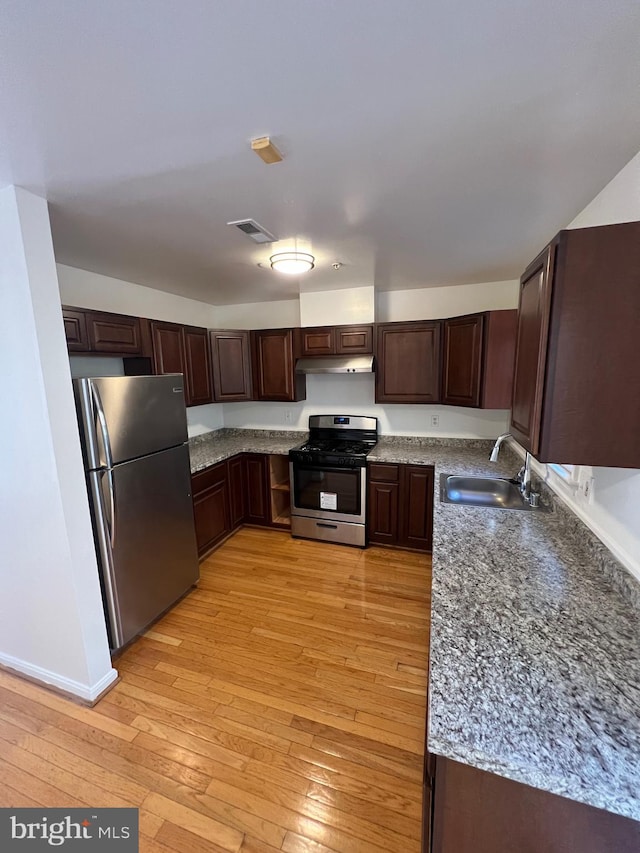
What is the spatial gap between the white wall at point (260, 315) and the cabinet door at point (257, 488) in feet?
4.94

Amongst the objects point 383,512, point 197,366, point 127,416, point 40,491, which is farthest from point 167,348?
point 383,512

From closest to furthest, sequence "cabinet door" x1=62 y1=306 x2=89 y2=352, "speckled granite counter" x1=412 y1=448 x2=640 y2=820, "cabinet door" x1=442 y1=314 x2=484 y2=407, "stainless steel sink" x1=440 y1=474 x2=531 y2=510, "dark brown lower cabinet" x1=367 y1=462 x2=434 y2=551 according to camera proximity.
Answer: "speckled granite counter" x1=412 y1=448 x2=640 y2=820 → "cabinet door" x1=62 y1=306 x2=89 y2=352 → "stainless steel sink" x1=440 y1=474 x2=531 y2=510 → "cabinet door" x1=442 y1=314 x2=484 y2=407 → "dark brown lower cabinet" x1=367 y1=462 x2=434 y2=551

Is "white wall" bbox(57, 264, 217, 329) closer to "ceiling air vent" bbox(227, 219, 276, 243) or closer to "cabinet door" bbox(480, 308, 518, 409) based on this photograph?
"ceiling air vent" bbox(227, 219, 276, 243)

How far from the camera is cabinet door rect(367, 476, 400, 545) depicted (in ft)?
10.2

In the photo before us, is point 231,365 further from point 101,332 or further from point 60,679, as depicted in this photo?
point 60,679

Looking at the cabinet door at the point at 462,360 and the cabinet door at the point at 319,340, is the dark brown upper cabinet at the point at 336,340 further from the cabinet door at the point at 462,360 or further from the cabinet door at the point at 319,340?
the cabinet door at the point at 462,360

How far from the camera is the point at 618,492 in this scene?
1.33 m

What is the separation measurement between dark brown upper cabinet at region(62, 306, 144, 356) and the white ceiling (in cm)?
47

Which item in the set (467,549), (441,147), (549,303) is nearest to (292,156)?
(441,147)

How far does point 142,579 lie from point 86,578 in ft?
1.44

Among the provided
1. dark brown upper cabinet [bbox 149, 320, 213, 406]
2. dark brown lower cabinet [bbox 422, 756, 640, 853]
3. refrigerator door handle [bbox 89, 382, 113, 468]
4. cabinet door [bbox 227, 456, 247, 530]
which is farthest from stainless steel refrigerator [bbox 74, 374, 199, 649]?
dark brown lower cabinet [bbox 422, 756, 640, 853]

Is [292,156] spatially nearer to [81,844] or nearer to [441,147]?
[441,147]

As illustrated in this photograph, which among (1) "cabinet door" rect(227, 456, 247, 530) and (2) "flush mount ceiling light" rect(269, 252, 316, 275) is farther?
(1) "cabinet door" rect(227, 456, 247, 530)

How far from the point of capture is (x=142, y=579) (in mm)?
2166
